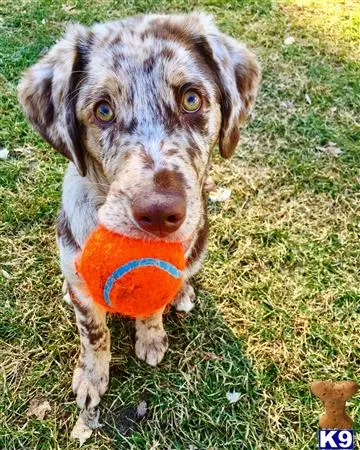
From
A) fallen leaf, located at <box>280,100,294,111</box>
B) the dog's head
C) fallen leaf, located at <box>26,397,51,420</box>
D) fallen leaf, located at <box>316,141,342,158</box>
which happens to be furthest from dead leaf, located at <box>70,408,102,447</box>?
fallen leaf, located at <box>280,100,294,111</box>

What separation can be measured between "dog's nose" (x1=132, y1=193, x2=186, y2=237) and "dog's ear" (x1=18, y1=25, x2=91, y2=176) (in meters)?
0.71

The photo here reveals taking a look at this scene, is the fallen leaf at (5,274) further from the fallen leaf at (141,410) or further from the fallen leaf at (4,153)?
the fallen leaf at (141,410)

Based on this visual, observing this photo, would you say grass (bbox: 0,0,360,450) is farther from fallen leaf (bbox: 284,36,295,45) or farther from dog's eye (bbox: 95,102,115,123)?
dog's eye (bbox: 95,102,115,123)

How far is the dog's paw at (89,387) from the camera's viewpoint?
359 cm

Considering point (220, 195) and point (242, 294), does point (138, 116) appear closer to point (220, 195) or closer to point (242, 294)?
point (242, 294)

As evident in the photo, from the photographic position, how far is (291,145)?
5254mm

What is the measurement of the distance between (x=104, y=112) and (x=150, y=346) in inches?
64.6

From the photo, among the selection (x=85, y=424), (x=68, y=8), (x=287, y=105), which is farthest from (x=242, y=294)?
(x=68, y=8)

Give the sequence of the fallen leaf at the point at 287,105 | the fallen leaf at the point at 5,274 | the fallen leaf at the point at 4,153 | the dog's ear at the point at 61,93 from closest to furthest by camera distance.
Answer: the dog's ear at the point at 61,93, the fallen leaf at the point at 5,274, the fallen leaf at the point at 4,153, the fallen leaf at the point at 287,105

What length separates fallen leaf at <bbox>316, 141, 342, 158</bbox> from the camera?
16.9 ft

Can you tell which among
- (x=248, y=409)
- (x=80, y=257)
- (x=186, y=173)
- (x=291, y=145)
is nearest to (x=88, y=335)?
(x=80, y=257)

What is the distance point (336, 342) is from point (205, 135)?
186 cm

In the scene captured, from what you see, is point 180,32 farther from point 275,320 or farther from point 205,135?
point 275,320

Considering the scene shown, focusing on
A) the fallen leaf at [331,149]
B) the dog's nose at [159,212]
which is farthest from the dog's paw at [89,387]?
the fallen leaf at [331,149]
